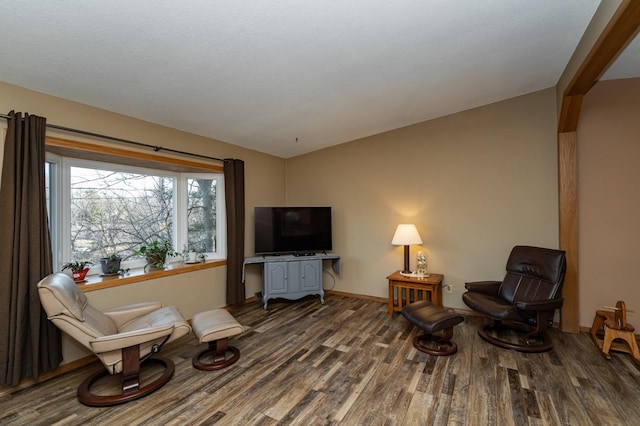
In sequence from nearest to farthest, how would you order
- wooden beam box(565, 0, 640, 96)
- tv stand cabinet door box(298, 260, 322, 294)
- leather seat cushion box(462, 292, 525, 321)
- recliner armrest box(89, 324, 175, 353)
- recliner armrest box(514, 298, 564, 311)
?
wooden beam box(565, 0, 640, 96) < recliner armrest box(89, 324, 175, 353) < recliner armrest box(514, 298, 564, 311) < leather seat cushion box(462, 292, 525, 321) < tv stand cabinet door box(298, 260, 322, 294)

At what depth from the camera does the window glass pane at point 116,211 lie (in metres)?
3.06

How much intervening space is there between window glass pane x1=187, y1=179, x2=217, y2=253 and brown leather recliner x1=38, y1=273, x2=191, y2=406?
5.37 ft

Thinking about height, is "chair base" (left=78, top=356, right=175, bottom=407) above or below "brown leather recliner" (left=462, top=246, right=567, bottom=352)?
below

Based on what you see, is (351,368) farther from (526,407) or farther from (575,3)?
(575,3)

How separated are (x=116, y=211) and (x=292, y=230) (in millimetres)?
2304

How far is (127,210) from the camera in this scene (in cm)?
349

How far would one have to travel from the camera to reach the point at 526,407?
204cm

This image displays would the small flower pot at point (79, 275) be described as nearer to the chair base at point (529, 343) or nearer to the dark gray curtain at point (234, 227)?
the dark gray curtain at point (234, 227)

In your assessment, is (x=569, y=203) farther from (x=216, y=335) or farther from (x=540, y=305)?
(x=216, y=335)

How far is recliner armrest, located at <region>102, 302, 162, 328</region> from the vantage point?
2.62m

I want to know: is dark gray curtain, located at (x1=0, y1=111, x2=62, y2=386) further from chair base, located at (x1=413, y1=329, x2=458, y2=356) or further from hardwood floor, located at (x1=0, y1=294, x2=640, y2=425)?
chair base, located at (x1=413, y1=329, x2=458, y2=356)

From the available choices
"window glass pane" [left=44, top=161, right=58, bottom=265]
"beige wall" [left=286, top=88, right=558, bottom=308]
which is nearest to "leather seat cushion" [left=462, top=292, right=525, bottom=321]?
"beige wall" [left=286, top=88, right=558, bottom=308]

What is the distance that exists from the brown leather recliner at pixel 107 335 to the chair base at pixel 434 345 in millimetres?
2255

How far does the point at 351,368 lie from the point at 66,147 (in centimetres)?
324
